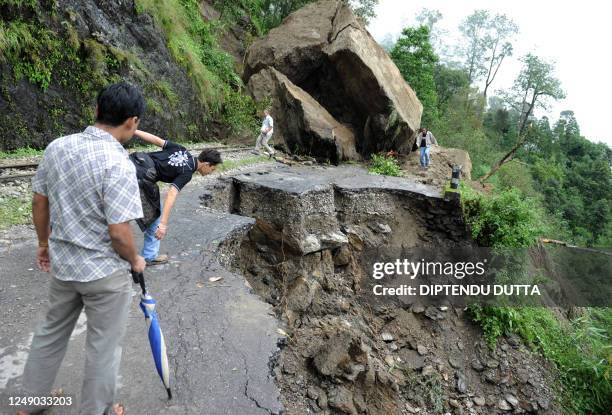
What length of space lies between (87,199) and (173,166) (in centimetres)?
192

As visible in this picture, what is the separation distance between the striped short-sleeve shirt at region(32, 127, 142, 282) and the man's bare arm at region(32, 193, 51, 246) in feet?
0.39

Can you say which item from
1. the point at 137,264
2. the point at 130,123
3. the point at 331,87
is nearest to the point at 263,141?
the point at 331,87

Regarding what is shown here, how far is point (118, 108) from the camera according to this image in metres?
1.92

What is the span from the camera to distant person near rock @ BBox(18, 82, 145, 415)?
1.84 metres

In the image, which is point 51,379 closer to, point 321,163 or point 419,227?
point 419,227

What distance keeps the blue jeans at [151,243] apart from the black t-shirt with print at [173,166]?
50 cm

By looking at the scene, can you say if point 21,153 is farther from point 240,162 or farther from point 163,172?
point 163,172

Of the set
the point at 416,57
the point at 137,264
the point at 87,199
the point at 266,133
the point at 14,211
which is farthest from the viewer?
the point at 416,57

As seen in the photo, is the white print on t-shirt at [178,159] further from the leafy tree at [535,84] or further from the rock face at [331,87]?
the leafy tree at [535,84]

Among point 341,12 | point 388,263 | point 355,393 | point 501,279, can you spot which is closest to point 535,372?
point 501,279

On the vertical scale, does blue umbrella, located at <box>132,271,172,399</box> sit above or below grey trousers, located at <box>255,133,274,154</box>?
below

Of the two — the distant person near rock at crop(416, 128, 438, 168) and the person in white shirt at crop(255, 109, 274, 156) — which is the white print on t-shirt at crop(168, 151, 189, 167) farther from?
the distant person near rock at crop(416, 128, 438, 168)

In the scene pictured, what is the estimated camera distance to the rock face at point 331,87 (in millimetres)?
13625

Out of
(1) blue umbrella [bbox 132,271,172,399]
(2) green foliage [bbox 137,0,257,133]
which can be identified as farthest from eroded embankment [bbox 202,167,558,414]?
(2) green foliage [bbox 137,0,257,133]
